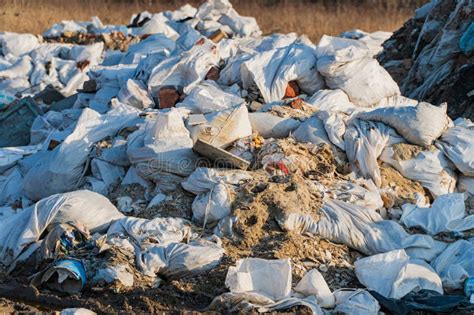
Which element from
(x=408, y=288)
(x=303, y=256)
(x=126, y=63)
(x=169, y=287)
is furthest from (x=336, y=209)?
(x=126, y=63)

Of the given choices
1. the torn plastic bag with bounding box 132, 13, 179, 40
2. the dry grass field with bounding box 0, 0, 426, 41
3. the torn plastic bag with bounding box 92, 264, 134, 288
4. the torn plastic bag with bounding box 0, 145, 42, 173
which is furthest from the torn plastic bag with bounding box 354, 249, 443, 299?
the dry grass field with bounding box 0, 0, 426, 41

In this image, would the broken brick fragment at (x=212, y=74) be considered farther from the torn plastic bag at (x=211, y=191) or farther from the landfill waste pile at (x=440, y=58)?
the landfill waste pile at (x=440, y=58)

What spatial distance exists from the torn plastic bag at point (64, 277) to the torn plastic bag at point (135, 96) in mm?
2482

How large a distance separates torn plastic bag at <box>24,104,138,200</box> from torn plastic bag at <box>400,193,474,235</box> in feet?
6.98

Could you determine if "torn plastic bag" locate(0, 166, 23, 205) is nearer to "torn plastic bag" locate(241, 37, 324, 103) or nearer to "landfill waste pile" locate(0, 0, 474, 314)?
"landfill waste pile" locate(0, 0, 474, 314)

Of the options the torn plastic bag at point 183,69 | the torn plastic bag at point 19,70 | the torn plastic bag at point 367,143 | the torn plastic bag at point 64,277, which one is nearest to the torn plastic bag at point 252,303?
the torn plastic bag at point 64,277

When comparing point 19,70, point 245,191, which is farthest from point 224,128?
point 19,70

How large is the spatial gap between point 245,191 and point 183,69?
6.80ft

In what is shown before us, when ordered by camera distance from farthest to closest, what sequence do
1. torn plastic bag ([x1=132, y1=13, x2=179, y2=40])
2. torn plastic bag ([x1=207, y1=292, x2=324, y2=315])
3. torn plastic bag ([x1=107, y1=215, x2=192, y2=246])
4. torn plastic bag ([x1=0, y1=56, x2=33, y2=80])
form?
torn plastic bag ([x1=132, y1=13, x2=179, y2=40]) → torn plastic bag ([x1=0, y1=56, x2=33, y2=80]) → torn plastic bag ([x1=107, y1=215, x2=192, y2=246]) → torn plastic bag ([x1=207, y1=292, x2=324, y2=315])

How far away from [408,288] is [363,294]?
0.34 metres

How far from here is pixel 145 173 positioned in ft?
18.0

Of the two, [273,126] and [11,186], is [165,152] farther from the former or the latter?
[11,186]

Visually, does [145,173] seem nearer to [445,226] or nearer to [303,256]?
[303,256]

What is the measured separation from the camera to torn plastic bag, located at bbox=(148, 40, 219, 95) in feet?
22.4
